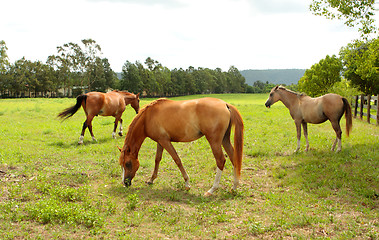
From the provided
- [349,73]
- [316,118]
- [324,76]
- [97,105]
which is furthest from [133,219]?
[324,76]

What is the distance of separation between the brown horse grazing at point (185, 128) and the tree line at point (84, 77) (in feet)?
214

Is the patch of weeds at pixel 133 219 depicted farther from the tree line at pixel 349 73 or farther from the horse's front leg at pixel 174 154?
the tree line at pixel 349 73

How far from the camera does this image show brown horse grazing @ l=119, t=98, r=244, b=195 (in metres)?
5.79

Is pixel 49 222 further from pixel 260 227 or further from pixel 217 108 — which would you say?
pixel 217 108

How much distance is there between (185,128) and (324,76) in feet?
185

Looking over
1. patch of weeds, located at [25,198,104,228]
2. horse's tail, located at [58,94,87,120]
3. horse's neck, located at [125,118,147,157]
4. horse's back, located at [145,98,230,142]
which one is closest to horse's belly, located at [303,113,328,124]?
horse's back, located at [145,98,230,142]

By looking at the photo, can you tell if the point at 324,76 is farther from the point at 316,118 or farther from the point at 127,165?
the point at 127,165

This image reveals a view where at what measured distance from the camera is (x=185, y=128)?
597 centimetres

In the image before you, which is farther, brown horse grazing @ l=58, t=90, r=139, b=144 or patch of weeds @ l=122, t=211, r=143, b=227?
brown horse grazing @ l=58, t=90, r=139, b=144

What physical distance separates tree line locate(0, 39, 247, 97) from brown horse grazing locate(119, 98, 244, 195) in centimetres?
6531

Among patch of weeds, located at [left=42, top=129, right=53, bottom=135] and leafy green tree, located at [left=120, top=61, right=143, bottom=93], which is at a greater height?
leafy green tree, located at [left=120, top=61, right=143, bottom=93]

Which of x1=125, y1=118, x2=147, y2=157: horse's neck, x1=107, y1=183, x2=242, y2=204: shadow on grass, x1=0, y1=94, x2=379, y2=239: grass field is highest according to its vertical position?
x1=125, y1=118, x2=147, y2=157: horse's neck

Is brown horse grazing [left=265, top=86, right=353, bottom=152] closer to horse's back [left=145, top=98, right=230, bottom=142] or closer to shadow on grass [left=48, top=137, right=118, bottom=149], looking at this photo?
horse's back [left=145, top=98, right=230, bottom=142]

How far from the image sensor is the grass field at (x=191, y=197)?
4.04 metres
